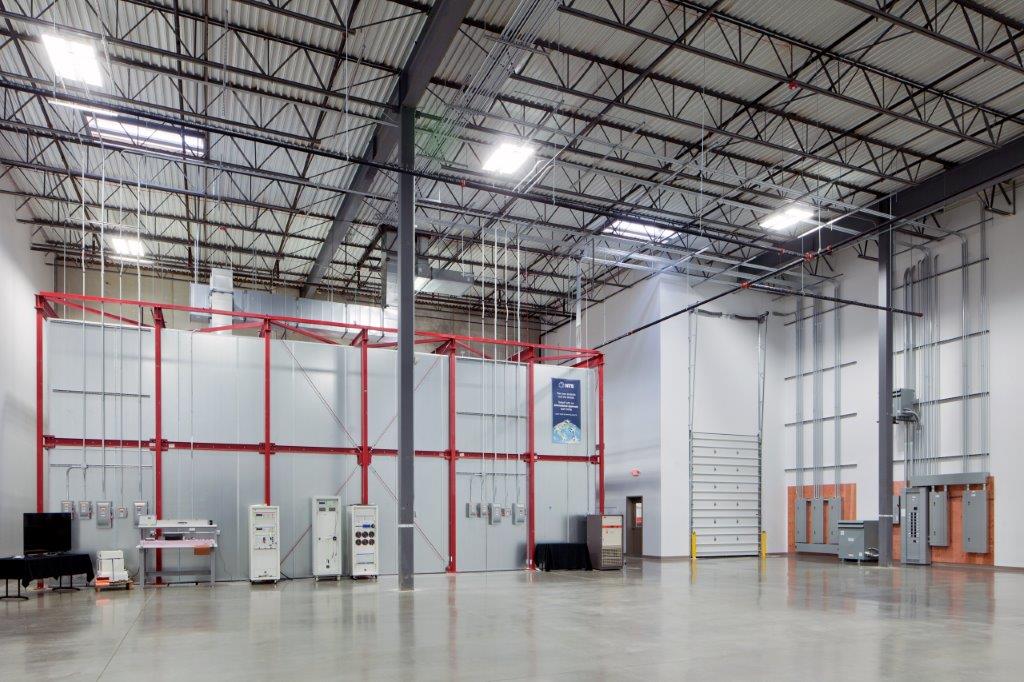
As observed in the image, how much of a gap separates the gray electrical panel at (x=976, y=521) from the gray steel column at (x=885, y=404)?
1918 millimetres

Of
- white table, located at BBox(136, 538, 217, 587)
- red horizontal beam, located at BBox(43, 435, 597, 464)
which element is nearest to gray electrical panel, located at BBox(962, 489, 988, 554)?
red horizontal beam, located at BBox(43, 435, 597, 464)

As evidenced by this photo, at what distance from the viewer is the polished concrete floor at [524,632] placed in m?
7.36

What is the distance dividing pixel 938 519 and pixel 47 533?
2262cm

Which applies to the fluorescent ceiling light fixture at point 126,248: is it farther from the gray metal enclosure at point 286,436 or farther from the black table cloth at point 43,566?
the black table cloth at point 43,566

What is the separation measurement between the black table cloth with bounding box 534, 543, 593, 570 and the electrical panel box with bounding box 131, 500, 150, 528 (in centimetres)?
987

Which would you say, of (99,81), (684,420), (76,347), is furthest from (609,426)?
(99,81)

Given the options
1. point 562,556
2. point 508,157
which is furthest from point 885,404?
point 508,157

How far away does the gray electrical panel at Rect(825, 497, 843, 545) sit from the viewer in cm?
2466

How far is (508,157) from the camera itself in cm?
1656

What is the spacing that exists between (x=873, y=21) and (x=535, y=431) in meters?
12.9

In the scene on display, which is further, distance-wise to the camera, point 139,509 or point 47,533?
point 139,509

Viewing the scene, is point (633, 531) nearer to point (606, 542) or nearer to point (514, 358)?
point (606, 542)

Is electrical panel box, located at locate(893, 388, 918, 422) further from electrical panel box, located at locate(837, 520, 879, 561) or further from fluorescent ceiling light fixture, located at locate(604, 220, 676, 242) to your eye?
fluorescent ceiling light fixture, located at locate(604, 220, 676, 242)

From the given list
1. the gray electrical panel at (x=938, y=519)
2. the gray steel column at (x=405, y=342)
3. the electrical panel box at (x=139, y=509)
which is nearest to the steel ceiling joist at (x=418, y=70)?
the gray steel column at (x=405, y=342)
